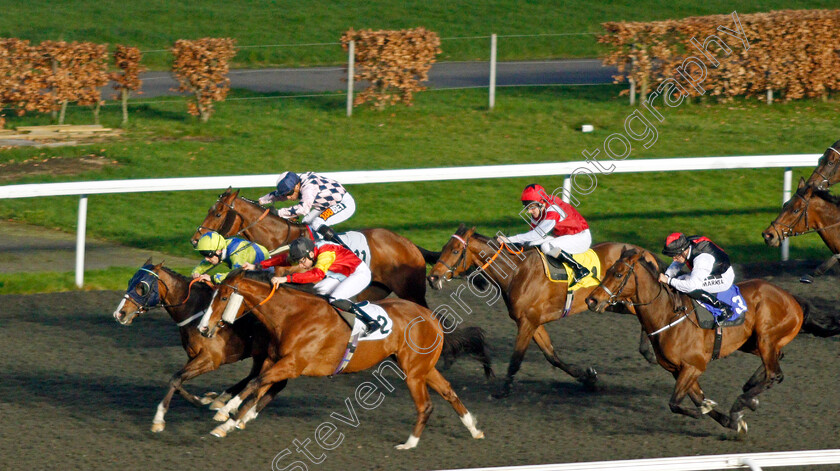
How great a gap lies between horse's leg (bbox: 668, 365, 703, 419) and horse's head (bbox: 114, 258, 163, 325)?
3167 millimetres

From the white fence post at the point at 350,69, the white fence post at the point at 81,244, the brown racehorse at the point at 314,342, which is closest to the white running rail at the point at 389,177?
the white fence post at the point at 81,244

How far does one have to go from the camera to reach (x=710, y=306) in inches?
228

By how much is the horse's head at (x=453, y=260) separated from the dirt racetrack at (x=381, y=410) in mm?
781

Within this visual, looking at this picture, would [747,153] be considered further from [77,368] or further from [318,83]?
[77,368]

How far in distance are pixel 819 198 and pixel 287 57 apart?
10.9 m

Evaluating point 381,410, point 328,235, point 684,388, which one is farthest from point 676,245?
point 328,235

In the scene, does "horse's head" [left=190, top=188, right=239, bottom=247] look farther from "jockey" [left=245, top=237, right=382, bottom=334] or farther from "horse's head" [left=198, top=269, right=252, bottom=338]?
"horse's head" [left=198, top=269, right=252, bottom=338]

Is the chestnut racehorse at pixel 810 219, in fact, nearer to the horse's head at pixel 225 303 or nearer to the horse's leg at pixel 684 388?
the horse's leg at pixel 684 388

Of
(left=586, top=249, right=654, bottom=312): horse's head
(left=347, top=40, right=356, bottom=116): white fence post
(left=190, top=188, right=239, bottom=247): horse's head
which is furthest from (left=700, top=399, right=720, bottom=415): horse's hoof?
(left=347, top=40, right=356, bottom=116): white fence post

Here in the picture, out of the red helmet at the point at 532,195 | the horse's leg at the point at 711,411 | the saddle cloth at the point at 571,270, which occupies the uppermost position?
the red helmet at the point at 532,195

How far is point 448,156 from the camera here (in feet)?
38.8

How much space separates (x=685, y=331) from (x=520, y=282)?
1.28 metres

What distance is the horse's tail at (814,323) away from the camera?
244 inches

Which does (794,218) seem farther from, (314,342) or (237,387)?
(237,387)
